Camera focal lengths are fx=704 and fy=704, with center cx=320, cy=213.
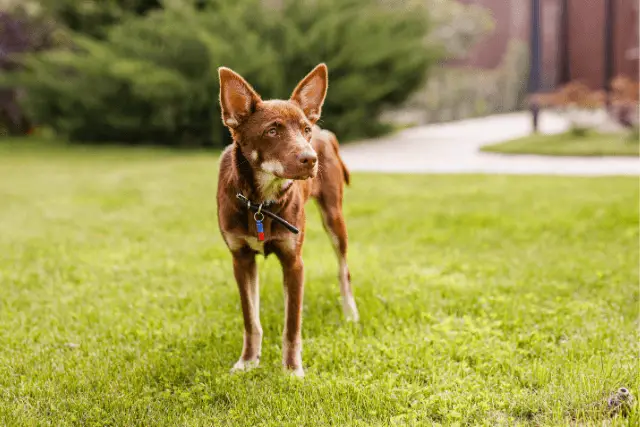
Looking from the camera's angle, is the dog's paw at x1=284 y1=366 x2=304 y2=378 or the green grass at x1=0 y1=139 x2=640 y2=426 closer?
the green grass at x1=0 y1=139 x2=640 y2=426

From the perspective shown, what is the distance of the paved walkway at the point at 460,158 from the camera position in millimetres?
10344

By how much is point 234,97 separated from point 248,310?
3.46ft

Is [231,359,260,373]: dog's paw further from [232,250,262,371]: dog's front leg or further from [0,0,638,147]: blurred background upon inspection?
[0,0,638,147]: blurred background

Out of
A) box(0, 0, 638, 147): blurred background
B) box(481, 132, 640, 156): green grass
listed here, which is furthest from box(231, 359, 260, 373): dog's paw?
box(0, 0, 638, 147): blurred background

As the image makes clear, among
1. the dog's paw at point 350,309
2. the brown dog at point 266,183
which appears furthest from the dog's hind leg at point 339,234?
the brown dog at point 266,183

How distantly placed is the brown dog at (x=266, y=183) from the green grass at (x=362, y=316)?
1.00 ft

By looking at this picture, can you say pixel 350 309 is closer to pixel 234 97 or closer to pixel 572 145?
pixel 234 97

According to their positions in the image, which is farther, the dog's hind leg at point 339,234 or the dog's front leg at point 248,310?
the dog's hind leg at point 339,234

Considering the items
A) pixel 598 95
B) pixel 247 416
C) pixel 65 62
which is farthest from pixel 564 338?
pixel 65 62

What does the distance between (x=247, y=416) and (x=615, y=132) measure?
514 inches

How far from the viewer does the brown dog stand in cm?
307

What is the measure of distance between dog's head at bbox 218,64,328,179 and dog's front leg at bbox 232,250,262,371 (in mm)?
507

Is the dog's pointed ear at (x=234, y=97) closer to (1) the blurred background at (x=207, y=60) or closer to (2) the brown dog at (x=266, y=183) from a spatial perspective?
(2) the brown dog at (x=266, y=183)

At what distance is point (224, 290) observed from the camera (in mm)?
4750
